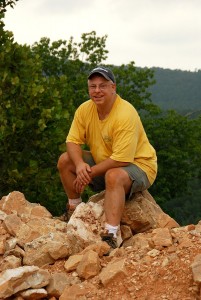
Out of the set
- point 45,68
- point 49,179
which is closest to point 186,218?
point 45,68

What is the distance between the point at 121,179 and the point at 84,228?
2.54 feet

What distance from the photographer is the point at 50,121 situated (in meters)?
10.9

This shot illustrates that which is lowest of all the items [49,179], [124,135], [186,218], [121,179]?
[186,218]

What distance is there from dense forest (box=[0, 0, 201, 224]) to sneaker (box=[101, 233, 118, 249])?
4.62 m

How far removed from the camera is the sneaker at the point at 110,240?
19.9ft

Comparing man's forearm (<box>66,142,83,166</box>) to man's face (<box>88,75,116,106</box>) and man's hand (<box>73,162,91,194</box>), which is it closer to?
man's hand (<box>73,162,91,194</box>)

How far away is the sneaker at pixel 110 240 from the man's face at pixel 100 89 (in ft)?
5.11

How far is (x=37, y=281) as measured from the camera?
15.9 feet

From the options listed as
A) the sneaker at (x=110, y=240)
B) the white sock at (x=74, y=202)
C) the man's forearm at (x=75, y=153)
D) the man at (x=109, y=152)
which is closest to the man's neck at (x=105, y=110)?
the man at (x=109, y=152)

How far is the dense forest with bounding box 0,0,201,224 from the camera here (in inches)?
419

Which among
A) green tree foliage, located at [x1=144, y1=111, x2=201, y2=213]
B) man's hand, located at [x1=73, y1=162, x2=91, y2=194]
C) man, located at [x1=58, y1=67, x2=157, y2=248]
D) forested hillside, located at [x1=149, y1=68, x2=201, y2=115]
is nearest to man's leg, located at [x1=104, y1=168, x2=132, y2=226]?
man, located at [x1=58, y1=67, x2=157, y2=248]

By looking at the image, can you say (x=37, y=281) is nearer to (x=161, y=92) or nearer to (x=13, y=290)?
(x=13, y=290)

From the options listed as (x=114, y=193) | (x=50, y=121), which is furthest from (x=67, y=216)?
(x=50, y=121)

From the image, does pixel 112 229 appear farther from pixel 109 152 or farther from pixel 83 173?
pixel 109 152
